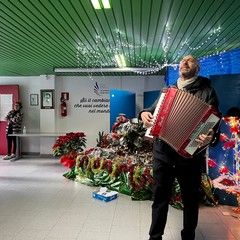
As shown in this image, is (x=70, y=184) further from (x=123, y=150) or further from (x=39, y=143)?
(x=39, y=143)

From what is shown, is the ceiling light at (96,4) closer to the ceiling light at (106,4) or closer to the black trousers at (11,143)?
the ceiling light at (106,4)

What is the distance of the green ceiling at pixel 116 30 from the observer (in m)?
2.75

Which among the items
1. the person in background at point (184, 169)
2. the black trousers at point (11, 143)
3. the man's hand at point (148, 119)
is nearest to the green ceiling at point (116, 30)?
the person in background at point (184, 169)

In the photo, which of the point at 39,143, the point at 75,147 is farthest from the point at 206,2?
the point at 39,143

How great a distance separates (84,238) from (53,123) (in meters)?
5.32

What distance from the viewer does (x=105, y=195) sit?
3502mm

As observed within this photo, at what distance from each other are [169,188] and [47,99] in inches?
240

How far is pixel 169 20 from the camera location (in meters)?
3.14

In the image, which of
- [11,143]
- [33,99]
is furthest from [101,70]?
[11,143]

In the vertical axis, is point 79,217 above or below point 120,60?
below

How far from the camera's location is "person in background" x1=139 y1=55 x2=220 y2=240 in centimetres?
186

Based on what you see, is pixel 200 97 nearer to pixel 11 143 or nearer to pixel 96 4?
pixel 96 4

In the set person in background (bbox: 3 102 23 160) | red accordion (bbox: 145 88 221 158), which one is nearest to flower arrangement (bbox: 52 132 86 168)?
person in background (bbox: 3 102 23 160)

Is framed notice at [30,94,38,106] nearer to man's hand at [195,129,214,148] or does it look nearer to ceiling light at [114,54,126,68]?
ceiling light at [114,54,126,68]
